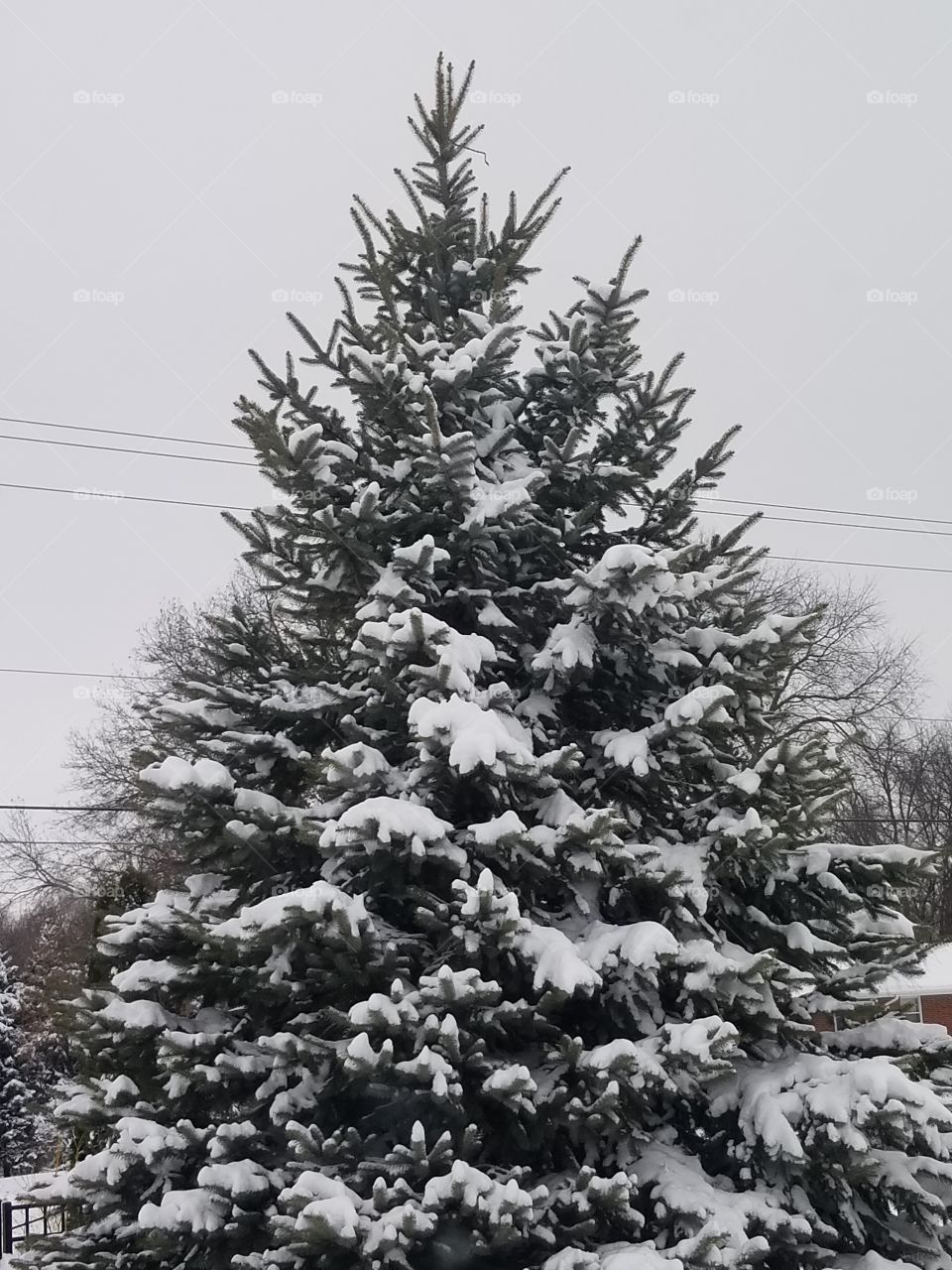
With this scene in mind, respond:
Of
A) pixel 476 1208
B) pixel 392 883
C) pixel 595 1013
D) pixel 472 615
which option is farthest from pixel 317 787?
pixel 476 1208

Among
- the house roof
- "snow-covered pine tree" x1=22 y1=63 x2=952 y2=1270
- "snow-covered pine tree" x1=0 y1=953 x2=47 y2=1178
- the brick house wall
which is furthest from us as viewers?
"snow-covered pine tree" x1=0 y1=953 x2=47 y2=1178

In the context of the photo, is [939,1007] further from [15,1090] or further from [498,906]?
[498,906]

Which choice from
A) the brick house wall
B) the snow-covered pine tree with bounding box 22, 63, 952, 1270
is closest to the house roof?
the brick house wall

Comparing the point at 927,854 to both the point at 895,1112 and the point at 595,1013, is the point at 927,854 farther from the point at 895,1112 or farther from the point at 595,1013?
the point at 595,1013

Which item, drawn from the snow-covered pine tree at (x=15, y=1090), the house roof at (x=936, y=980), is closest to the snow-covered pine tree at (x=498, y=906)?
the house roof at (x=936, y=980)

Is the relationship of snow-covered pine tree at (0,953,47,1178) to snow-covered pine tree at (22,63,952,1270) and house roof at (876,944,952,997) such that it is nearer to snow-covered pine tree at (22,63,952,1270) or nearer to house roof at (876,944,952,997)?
house roof at (876,944,952,997)

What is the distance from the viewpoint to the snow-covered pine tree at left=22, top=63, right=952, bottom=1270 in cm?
356

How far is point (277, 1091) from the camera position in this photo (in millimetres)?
3930

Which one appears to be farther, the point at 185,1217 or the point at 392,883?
the point at 392,883

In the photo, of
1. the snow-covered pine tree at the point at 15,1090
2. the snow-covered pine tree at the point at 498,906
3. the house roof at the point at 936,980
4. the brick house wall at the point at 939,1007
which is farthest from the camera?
the snow-covered pine tree at the point at 15,1090

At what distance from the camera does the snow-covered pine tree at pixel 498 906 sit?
356 centimetres

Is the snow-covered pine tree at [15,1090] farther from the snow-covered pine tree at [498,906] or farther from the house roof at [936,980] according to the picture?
the snow-covered pine tree at [498,906]

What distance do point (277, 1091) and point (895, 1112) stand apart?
87.5 inches

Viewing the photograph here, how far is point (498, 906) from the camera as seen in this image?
3549 millimetres
